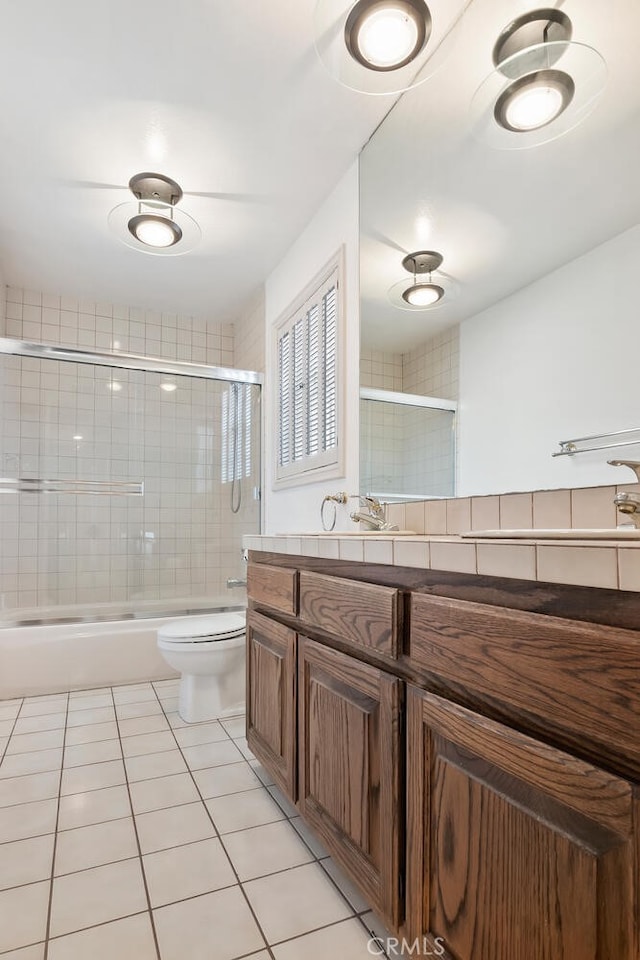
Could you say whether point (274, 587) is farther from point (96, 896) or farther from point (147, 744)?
point (147, 744)

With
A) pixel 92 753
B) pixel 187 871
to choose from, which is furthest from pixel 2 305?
pixel 187 871

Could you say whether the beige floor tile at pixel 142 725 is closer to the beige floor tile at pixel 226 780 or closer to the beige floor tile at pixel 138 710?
the beige floor tile at pixel 138 710

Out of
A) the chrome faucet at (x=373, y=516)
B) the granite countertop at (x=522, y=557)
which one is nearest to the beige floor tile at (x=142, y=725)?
the chrome faucet at (x=373, y=516)

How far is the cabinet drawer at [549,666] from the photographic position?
1.83 ft

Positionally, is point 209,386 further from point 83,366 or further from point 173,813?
point 173,813

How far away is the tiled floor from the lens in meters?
1.08

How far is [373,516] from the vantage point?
1859 millimetres

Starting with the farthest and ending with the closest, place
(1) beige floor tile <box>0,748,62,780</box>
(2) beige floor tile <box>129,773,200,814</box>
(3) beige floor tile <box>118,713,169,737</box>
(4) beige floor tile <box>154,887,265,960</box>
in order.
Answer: (3) beige floor tile <box>118,713,169,737</box> < (1) beige floor tile <box>0,748,62,780</box> < (2) beige floor tile <box>129,773,200,814</box> < (4) beige floor tile <box>154,887,265,960</box>

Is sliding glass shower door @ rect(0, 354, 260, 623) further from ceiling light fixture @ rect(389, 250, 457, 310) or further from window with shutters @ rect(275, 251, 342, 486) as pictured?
ceiling light fixture @ rect(389, 250, 457, 310)

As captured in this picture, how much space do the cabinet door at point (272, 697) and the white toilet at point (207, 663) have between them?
0.53 meters

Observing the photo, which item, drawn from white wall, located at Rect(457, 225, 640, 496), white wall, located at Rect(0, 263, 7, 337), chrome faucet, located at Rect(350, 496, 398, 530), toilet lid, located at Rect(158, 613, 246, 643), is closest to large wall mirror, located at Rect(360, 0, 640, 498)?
white wall, located at Rect(457, 225, 640, 496)

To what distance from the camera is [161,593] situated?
10.9 ft

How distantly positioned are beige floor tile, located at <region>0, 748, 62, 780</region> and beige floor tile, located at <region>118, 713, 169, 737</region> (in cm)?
26

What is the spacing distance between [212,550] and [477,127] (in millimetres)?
2660
